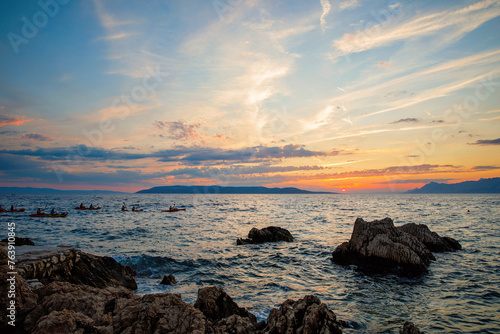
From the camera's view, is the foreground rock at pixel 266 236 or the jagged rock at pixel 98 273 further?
the foreground rock at pixel 266 236

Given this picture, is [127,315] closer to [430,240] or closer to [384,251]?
[384,251]

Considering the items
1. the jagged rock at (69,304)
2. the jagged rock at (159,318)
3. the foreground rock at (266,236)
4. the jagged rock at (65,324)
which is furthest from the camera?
the foreground rock at (266,236)

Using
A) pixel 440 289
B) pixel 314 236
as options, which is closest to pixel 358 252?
pixel 440 289

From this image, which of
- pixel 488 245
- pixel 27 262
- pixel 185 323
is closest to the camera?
pixel 185 323

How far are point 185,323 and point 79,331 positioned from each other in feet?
8.09

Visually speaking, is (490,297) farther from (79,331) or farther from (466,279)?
(79,331)

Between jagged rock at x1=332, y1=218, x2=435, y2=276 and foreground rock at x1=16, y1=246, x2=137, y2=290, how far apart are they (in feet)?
56.0

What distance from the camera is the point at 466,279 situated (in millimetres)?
17219

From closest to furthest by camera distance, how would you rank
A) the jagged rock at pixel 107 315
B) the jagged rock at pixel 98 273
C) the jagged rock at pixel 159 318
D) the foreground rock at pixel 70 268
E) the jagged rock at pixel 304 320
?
1. the jagged rock at pixel 107 315
2. the jagged rock at pixel 159 318
3. the jagged rock at pixel 304 320
4. the foreground rock at pixel 70 268
5. the jagged rock at pixel 98 273

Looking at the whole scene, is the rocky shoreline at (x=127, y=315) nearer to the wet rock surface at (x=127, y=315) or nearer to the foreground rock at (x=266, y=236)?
the wet rock surface at (x=127, y=315)

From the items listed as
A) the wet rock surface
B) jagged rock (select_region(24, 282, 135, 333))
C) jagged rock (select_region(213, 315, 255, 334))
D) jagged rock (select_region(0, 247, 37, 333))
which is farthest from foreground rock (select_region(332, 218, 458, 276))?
jagged rock (select_region(0, 247, 37, 333))

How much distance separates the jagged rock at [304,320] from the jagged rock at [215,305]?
253cm

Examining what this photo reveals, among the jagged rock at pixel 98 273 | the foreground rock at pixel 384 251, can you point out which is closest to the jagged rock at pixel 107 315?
the jagged rock at pixel 98 273

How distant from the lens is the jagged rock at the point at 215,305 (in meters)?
9.70
